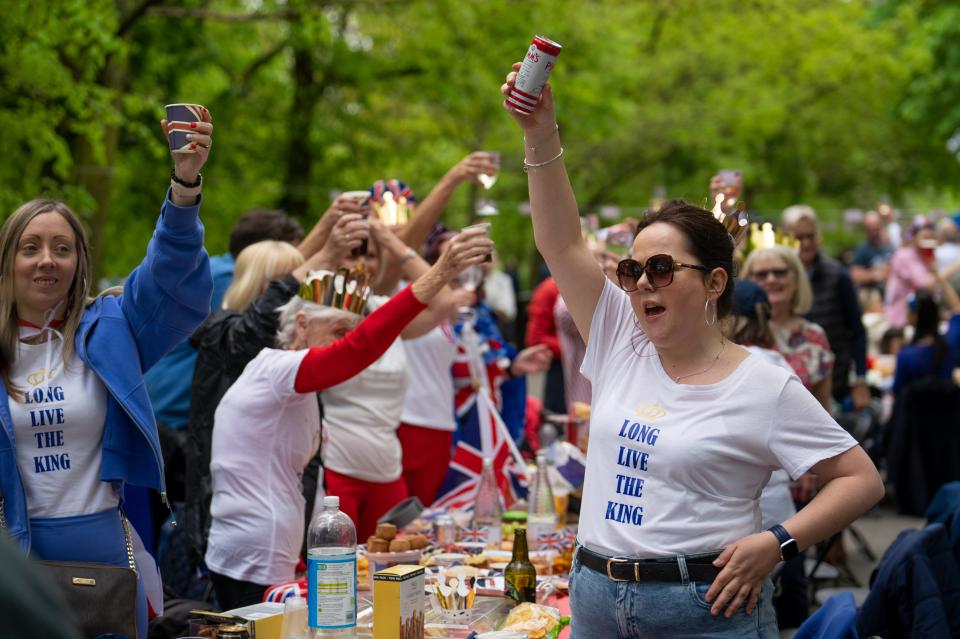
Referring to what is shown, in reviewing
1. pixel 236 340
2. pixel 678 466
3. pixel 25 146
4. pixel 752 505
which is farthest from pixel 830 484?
pixel 25 146

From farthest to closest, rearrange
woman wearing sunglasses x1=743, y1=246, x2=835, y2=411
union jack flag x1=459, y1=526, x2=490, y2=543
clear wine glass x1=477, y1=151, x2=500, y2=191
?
woman wearing sunglasses x1=743, y1=246, x2=835, y2=411
clear wine glass x1=477, y1=151, x2=500, y2=191
union jack flag x1=459, y1=526, x2=490, y2=543

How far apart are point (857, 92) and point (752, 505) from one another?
2188 centimetres

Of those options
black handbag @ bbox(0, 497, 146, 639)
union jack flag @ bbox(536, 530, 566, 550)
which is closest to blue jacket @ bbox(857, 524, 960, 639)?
union jack flag @ bbox(536, 530, 566, 550)

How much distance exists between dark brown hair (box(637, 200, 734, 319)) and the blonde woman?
169cm

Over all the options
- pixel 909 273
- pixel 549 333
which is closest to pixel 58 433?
pixel 549 333

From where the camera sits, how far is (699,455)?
7.94 feet

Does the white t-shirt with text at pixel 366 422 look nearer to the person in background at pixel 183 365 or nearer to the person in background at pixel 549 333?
the person in background at pixel 183 365

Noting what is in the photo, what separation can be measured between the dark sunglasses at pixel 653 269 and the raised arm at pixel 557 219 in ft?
0.52

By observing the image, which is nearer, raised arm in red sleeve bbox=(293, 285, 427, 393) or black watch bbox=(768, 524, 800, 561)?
black watch bbox=(768, 524, 800, 561)

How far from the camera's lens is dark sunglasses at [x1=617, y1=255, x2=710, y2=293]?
8.39 feet

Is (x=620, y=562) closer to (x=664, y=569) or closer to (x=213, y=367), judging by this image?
(x=664, y=569)

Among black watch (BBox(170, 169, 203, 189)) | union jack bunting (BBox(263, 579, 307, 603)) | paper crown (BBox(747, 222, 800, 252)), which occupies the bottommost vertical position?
union jack bunting (BBox(263, 579, 307, 603))

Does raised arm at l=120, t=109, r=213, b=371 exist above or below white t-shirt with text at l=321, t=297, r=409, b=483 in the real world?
above

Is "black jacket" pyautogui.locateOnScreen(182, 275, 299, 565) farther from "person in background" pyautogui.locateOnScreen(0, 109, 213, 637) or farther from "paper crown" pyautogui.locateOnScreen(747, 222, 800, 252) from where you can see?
"paper crown" pyautogui.locateOnScreen(747, 222, 800, 252)
